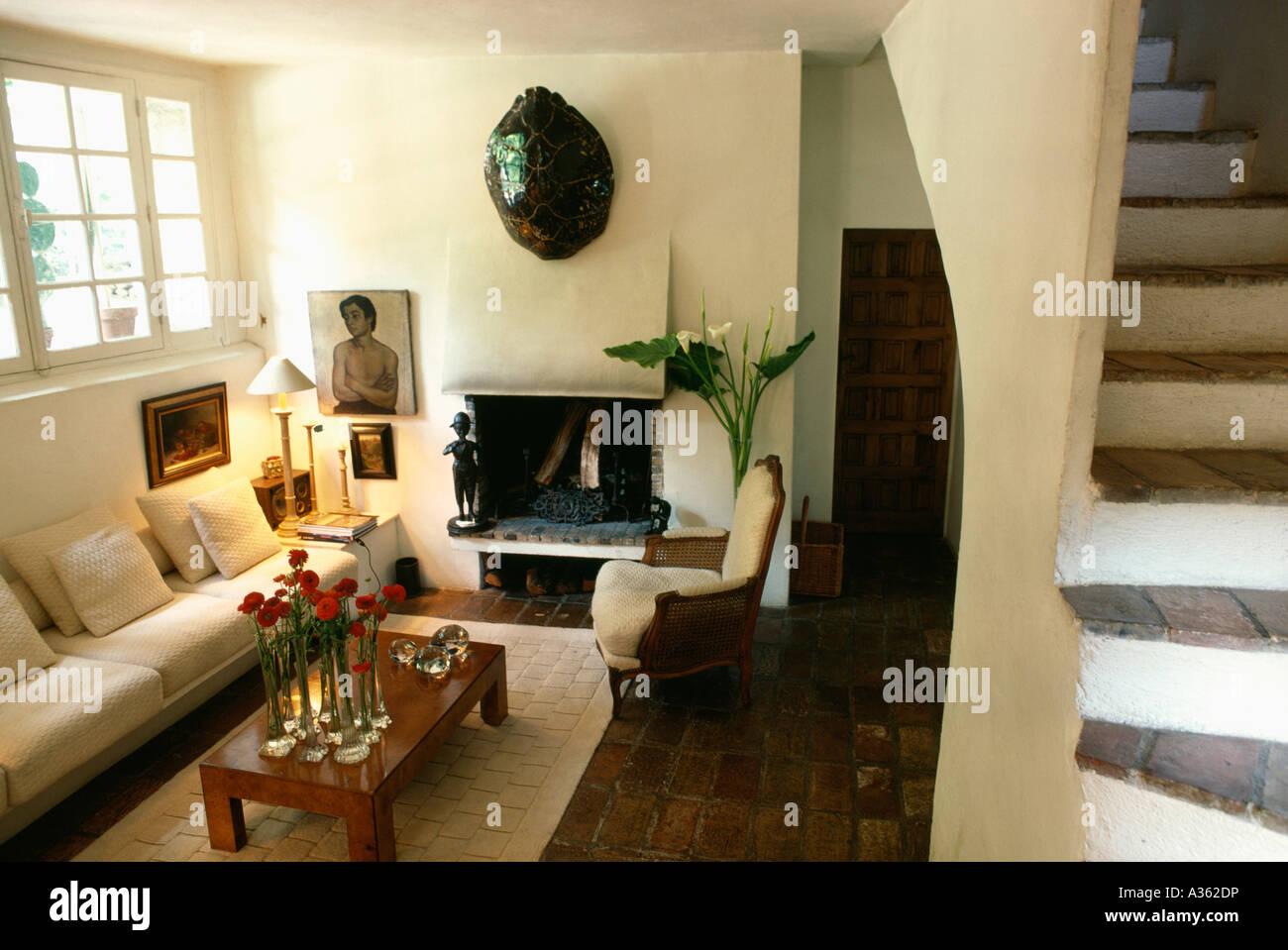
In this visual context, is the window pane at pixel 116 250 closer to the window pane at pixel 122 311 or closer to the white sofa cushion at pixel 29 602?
the window pane at pixel 122 311

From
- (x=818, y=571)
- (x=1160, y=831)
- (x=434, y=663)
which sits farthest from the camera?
(x=818, y=571)

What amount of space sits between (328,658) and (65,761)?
1105mm

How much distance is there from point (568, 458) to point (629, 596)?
1.55 m

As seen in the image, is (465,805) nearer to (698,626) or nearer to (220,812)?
(220,812)

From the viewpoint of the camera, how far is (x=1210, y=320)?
91.7 inches

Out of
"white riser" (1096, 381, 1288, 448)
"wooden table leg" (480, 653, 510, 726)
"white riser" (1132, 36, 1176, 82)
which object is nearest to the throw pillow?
"wooden table leg" (480, 653, 510, 726)

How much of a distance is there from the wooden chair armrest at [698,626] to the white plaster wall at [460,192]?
3.97ft

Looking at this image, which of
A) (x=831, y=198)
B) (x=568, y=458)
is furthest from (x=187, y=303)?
(x=831, y=198)

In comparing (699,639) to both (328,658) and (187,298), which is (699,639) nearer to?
(328,658)

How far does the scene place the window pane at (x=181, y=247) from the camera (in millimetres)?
5020

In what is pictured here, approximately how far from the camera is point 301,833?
3463mm

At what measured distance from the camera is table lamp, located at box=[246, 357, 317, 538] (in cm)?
514

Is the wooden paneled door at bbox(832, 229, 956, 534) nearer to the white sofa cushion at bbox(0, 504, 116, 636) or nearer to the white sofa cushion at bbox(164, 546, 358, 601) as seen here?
the white sofa cushion at bbox(164, 546, 358, 601)

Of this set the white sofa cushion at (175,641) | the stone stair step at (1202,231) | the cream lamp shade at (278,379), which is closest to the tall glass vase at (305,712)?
the white sofa cushion at (175,641)
